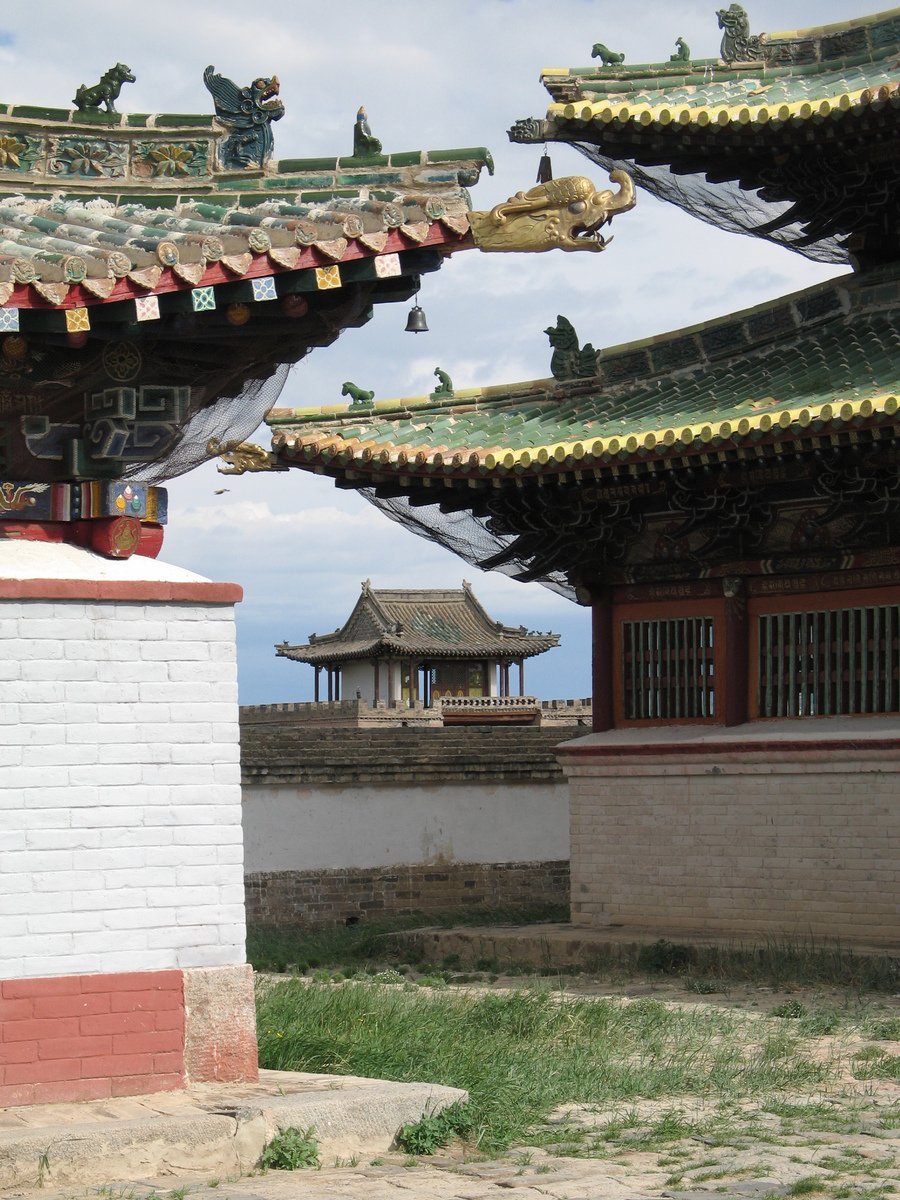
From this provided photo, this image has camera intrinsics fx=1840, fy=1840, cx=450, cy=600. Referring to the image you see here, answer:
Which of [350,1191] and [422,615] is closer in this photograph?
[350,1191]

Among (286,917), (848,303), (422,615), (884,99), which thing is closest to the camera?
(884,99)

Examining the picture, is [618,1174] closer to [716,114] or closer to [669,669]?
[669,669]

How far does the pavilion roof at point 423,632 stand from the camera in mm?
57906

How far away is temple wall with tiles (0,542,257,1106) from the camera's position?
28.6ft

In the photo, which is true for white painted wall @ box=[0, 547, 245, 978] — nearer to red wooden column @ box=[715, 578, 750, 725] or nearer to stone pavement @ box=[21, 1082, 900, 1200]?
stone pavement @ box=[21, 1082, 900, 1200]

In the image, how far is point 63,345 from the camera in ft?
29.8

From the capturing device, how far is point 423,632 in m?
59.0

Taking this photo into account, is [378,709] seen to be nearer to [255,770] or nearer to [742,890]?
[255,770]

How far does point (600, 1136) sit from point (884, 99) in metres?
9.89

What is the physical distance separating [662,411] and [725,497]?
1031 mm

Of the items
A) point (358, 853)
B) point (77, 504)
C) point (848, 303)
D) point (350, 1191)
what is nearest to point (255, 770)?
point (358, 853)

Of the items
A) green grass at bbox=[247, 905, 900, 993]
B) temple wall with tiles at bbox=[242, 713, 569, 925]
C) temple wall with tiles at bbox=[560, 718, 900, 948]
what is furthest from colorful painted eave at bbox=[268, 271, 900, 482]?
temple wall with tiles at bbox=[242, 713, 569, 925]

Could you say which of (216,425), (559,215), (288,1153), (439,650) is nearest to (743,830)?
(216,425)

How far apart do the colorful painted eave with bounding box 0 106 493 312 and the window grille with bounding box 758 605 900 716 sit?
24.1 feet
